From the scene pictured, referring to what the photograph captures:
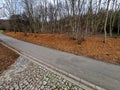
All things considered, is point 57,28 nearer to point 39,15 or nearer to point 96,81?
point 39,15

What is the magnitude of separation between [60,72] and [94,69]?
6.22 feet

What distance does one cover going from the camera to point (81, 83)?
243 inches

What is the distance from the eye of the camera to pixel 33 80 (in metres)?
7.46

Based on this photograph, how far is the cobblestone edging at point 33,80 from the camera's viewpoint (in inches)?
251

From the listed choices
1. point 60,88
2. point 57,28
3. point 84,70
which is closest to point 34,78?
point 60,88

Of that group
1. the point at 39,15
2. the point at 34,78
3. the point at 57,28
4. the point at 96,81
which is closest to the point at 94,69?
the point at 96,81

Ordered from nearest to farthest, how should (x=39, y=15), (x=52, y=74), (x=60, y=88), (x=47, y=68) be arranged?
(x=60, y=88), (x=52, y=74), (x=47, y=68), (x=39, y=15)

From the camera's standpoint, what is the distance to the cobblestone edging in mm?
6387

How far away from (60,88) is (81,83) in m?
0.92

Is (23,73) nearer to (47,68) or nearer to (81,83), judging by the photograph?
(47,68)

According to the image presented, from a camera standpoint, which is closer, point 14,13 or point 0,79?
point 0,79

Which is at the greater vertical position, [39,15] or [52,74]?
[39,15]

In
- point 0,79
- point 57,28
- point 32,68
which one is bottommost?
point 0,79

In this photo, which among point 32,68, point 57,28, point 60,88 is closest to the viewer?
point 60,88
